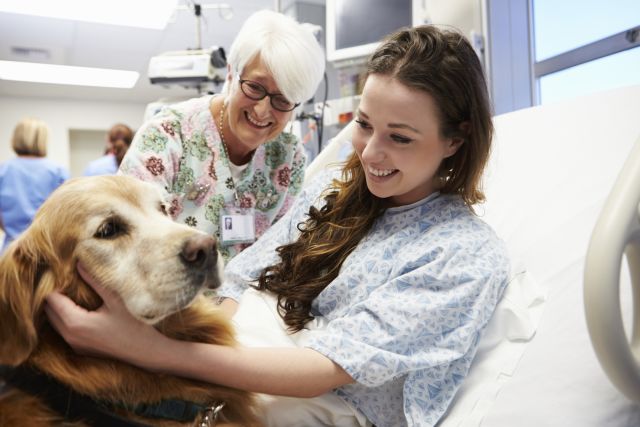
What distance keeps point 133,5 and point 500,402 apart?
203 inches

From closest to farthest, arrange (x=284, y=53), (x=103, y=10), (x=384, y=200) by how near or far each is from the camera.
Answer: (x=384, y=200) < (x=284, y=53) < (x=103, y=10)

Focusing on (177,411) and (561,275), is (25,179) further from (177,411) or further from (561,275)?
(561,275)

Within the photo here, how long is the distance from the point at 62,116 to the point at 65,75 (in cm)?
199

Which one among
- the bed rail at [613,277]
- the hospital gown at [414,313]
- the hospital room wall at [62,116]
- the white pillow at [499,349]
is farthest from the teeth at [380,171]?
the hospital room wall at [62,116]

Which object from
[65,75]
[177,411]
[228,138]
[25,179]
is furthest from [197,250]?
[65,75]

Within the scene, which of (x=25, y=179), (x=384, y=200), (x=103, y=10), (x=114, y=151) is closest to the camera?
(x=384, y=200)

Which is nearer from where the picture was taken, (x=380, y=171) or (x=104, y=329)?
(x=104, y=329)

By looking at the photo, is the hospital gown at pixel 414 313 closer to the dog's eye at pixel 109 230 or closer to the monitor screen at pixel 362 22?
the dog's eye at pixel 109 230

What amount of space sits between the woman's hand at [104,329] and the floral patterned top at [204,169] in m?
0.78

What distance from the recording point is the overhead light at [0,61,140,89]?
759cm

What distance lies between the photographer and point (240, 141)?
193 centimetres

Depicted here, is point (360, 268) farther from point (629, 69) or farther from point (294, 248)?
point (629, 69)

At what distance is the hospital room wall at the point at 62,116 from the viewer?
9414mm

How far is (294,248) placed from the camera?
4.67 ft
